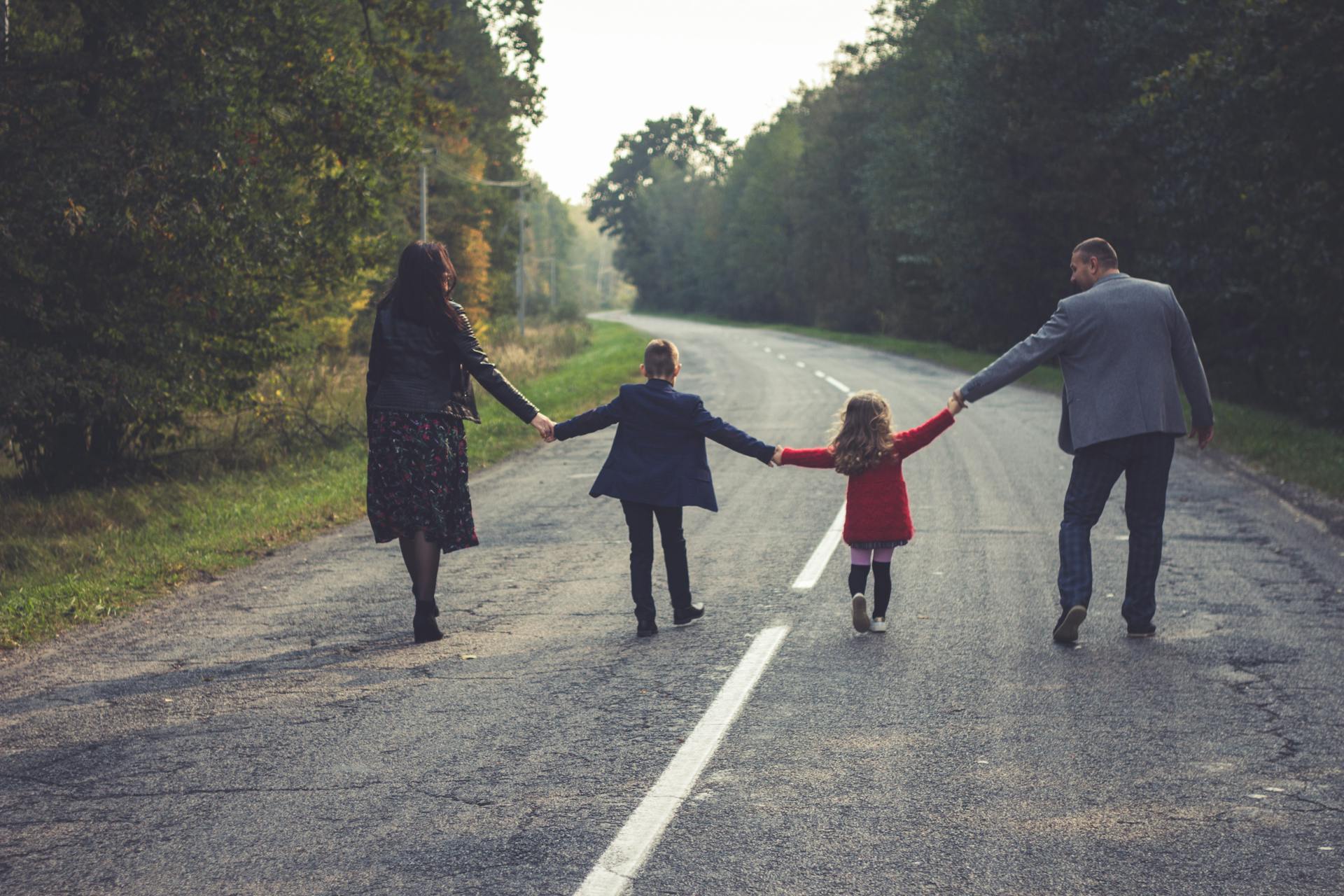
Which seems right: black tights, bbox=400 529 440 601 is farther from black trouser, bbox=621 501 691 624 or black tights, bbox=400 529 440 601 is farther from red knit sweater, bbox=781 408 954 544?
red knit sweater, bbox=781 408 954 544

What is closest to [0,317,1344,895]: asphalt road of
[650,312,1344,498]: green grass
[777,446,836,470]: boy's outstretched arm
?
[777,446,836,470]: boy's outstretched arm

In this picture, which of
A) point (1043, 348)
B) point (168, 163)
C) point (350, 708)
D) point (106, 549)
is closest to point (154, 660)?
point (350, 708)

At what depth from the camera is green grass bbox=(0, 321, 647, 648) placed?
7.56 metres

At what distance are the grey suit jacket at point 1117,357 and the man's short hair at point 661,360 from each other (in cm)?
155

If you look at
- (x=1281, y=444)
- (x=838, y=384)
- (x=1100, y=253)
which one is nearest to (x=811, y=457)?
(x=1100, y=253)

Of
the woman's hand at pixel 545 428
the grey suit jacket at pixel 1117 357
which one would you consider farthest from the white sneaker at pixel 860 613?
the woman's hand at pixel 545 428

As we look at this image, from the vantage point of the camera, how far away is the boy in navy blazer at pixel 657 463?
6406 millimetres

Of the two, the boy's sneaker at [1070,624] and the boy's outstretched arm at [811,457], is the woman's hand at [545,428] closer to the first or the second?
the boy's outstretched arm at [811,457]

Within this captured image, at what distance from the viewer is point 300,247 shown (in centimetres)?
1326

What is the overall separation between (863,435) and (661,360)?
3.73 feet

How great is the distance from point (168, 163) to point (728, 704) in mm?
8986

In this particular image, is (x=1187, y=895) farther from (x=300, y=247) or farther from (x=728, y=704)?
(x=300, y=247)

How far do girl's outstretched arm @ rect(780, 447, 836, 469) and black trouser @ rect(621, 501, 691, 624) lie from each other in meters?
0.68

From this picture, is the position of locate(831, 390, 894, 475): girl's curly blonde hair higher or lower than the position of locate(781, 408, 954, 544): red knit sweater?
higher
